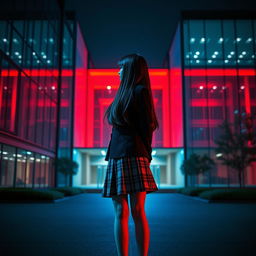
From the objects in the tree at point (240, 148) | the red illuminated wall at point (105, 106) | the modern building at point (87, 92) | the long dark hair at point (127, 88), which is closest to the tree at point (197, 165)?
the tree at point (240, 148)

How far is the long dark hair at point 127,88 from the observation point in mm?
2311

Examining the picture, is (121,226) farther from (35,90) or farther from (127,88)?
(35,90)

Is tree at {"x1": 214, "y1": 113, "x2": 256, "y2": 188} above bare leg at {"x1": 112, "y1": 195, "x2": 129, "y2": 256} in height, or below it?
above

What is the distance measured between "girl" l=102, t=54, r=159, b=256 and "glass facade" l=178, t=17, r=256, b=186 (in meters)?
21.3

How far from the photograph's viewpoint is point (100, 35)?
26.2 metres

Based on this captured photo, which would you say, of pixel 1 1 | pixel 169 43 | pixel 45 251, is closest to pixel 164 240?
pixel 45 251

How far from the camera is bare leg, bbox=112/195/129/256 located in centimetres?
221

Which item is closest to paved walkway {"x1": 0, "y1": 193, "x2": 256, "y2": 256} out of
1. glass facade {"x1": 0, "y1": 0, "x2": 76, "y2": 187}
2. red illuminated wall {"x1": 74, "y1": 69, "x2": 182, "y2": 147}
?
glass facade {"x1": 0, "y1": 0, "x2": 76, "y2": 187}

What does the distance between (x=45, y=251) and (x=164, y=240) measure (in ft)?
5.68

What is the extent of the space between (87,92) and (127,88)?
2832 cm

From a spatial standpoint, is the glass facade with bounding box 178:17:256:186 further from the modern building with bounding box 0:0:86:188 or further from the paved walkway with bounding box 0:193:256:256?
the paved walkway with bounding box 0:193:256:256

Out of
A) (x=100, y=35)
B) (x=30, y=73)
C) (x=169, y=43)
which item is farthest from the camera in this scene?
(x=169, y=43)

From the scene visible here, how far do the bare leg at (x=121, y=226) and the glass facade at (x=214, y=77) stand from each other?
2133cm

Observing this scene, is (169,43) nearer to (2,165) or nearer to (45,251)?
(2,165)
